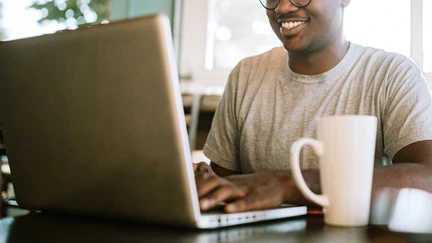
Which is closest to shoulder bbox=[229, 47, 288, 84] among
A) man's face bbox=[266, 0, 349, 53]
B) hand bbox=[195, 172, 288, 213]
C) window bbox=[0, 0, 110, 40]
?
man's face bbox=[266, 0, 349, 53]

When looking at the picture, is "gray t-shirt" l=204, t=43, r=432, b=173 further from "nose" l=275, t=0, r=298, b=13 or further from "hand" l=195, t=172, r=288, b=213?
"hand" l=195, t=172, r=288, b=213

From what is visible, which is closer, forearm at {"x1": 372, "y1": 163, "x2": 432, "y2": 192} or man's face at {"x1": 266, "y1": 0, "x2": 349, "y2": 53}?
forearm at {"x1": 372, "y1": 163, "x2": 432, "y2": 192}

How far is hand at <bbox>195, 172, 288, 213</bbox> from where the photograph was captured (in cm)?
70

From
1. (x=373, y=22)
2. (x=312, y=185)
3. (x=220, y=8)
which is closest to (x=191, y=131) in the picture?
(x=220, y=8)

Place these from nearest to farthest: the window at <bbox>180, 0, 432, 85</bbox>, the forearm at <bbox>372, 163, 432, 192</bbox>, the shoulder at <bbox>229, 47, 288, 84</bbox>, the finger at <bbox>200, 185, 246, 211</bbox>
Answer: the finger at <bbox>200, 185, 246, 211</bbox> < the forearm at <bbox>372, 163, 432, 192</bbox> < the shoulder at <bbox>229, 47, 288, 84</bbox> < the window at <bbox>180, 0, 432, 85</bbox>

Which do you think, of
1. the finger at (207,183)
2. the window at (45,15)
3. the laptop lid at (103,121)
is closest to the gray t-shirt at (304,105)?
the finger at (207,183)

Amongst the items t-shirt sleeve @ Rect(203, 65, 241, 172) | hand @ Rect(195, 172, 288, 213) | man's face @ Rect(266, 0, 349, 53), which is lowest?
t-shirt sleeve @ Rect(203, 65, 241, 172)

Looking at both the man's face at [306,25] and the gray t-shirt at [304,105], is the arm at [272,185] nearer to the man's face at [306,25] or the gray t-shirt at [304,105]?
the gray t-shirt at [304,105]

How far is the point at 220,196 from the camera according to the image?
707 millimetres

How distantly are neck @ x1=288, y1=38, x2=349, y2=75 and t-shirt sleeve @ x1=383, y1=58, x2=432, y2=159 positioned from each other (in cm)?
18

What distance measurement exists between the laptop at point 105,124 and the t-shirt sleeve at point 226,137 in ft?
2.33

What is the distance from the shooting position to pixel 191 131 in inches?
87.1

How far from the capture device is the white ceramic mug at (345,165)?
679mm

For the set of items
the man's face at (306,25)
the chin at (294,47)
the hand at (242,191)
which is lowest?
the hand at (242,191)
